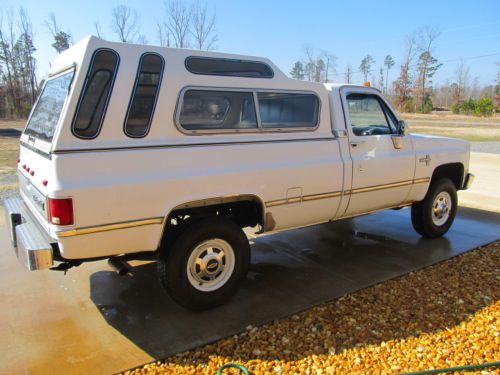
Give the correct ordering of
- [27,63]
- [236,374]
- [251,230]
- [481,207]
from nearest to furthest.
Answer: [236,374], [251,230], [481,207], [27,63]

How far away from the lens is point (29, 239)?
3.19 m

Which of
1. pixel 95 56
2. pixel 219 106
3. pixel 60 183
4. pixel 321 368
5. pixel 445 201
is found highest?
pixel 95 56

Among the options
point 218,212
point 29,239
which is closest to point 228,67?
point 218,212

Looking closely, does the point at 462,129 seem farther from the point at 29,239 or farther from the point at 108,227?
the point at 29,239

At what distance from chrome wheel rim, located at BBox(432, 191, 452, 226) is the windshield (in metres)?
4.76

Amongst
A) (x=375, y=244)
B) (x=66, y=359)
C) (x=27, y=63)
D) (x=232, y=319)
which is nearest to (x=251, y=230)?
(x=375, y=244)

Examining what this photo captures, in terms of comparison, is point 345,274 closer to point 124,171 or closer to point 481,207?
point 124,171

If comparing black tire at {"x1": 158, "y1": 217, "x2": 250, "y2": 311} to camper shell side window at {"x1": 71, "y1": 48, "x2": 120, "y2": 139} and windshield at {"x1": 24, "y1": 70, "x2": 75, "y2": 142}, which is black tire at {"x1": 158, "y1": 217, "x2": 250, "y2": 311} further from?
windshield at {"x1": 24, "y1": 70, "x2": 75, "y2": 142}

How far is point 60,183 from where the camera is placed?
2.86 metres

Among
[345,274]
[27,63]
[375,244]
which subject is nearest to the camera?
[345,274]

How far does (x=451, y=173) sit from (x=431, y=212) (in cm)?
77

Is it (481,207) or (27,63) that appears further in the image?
(27,63)

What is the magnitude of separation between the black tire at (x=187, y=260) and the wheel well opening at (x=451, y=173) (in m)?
3.28

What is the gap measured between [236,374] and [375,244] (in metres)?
3.29
